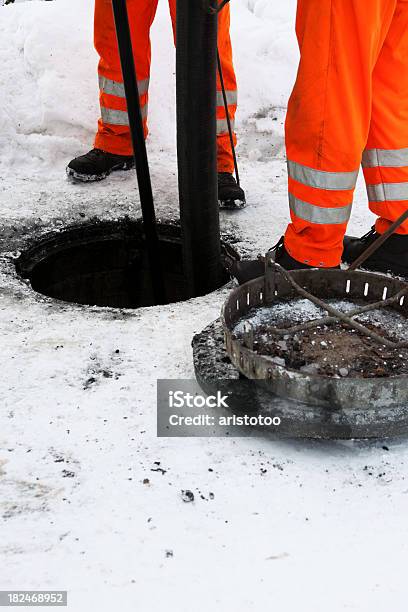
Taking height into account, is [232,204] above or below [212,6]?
below

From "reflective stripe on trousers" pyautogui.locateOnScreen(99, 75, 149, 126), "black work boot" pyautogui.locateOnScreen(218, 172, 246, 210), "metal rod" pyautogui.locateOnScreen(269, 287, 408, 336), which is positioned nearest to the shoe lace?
"reflective stripe on trousers" pyautogui.locateOnScreen(99, 75, 149, 126)

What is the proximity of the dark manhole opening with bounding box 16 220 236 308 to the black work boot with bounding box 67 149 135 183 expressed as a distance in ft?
1.31

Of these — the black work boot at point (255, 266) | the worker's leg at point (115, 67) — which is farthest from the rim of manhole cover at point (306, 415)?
the worker's leg at point (115, 67)

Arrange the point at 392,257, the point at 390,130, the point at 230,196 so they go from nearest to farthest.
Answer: the point at 390,130 → the point at 392,257 → the point at 230,196

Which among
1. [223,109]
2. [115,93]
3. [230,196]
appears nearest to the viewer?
[230,196]

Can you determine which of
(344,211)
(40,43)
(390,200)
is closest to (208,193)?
(344,211)

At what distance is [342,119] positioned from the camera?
73.5 inches

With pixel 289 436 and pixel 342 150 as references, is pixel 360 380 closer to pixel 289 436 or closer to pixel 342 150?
pixel 289 436

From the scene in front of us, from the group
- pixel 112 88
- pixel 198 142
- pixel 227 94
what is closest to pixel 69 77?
pixel 112 88

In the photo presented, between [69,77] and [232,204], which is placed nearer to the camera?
[232,204]

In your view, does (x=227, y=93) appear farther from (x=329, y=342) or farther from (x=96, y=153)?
(x=329, y=342)

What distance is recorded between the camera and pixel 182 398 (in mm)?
1620

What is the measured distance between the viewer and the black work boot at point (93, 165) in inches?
118

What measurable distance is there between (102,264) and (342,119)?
1.33 m
